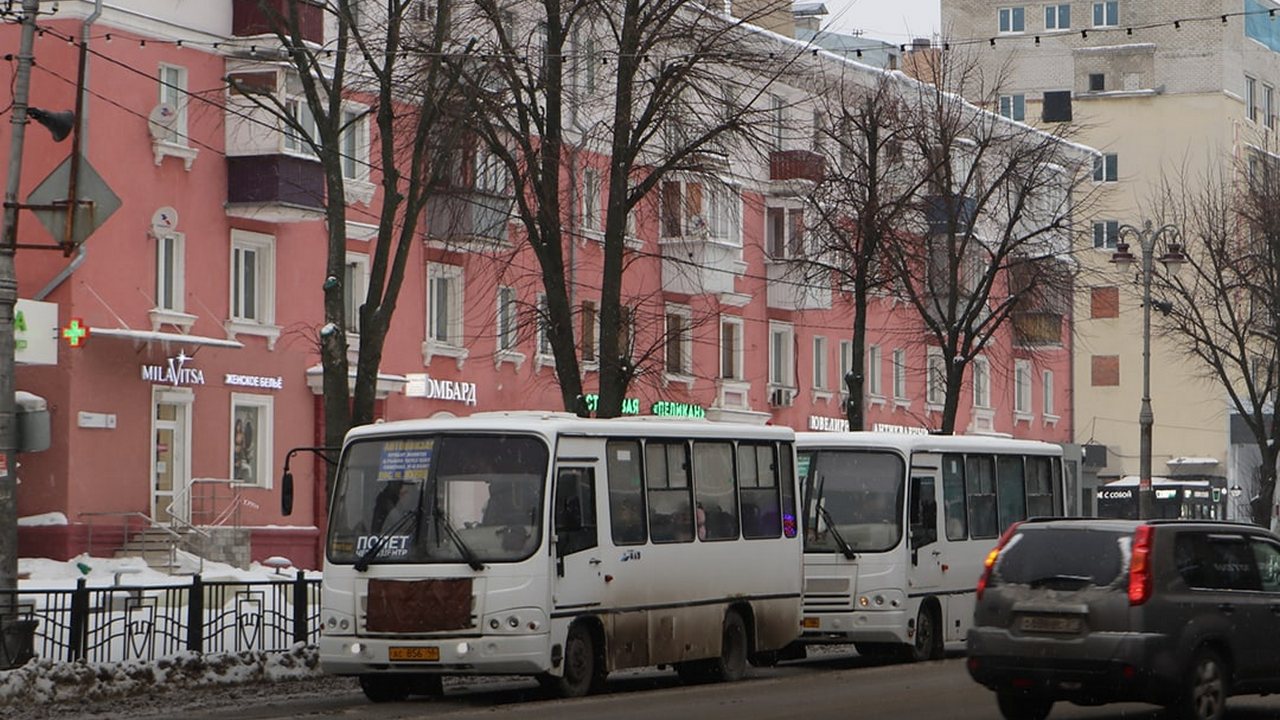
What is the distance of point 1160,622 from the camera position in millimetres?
16812

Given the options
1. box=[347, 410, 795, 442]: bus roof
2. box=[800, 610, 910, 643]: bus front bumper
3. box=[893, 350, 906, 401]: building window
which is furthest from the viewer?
box=[893, 350, 906, 401]: building window

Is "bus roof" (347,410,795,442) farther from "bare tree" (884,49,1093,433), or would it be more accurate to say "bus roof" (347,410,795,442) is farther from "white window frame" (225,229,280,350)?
"white window frame" (225,229,280,350)

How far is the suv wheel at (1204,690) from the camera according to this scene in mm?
16859

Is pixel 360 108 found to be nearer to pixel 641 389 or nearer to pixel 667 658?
pixel 641 389

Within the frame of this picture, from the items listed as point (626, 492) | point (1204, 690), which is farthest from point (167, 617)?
point (1204, 690)

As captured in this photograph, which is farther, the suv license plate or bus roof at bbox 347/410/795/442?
bus roof at bbox 347/410/795/442

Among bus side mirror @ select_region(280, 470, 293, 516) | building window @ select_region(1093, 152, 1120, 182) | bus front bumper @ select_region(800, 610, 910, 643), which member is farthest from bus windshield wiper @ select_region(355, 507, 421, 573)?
building window @ select_region(1093, 152, 1120, 182)

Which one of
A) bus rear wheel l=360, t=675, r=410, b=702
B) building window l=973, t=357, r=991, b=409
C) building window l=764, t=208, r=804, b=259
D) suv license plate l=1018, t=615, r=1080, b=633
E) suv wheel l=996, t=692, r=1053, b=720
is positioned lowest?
bus rear wheel l=360, t=675, r=410, b=702

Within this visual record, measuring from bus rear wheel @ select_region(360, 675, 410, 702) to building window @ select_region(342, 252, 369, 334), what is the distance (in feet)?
74.8

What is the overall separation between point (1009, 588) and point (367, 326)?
12.6 metres

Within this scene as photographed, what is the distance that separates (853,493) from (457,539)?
26.1 ft

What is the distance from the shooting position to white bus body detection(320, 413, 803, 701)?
2058 centimetres

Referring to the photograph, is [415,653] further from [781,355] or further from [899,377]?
[899,377]

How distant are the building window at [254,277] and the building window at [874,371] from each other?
24596 mm
